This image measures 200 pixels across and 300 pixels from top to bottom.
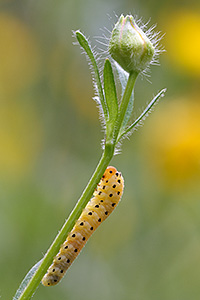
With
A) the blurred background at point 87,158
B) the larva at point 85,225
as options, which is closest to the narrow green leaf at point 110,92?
the larva at point 85,225

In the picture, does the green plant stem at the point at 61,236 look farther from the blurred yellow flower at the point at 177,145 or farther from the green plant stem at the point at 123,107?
the blurred yellow flower at the point at 177,145

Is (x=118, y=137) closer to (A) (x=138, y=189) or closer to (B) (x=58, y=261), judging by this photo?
(B) (x=58, y=261)

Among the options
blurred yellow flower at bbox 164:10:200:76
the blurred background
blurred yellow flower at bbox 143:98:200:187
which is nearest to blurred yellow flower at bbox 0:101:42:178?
the blurred background

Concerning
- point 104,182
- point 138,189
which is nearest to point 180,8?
point 138,189

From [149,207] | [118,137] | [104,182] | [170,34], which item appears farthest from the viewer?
[170,34]

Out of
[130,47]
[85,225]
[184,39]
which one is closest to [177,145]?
[184,39]

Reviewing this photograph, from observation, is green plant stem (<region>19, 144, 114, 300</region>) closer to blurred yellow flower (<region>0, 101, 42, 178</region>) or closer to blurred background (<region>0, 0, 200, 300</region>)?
blurred background (<region>0, 0, 200, 300</region>)
